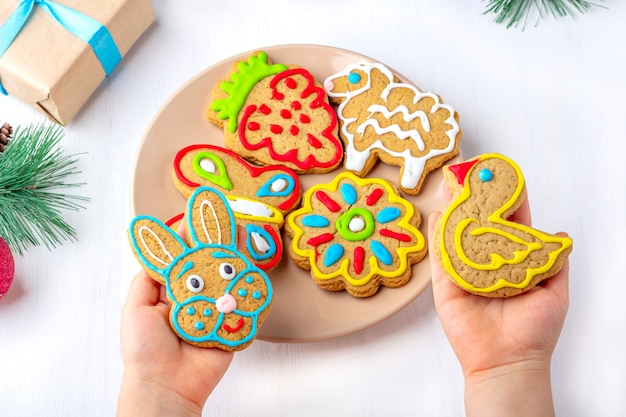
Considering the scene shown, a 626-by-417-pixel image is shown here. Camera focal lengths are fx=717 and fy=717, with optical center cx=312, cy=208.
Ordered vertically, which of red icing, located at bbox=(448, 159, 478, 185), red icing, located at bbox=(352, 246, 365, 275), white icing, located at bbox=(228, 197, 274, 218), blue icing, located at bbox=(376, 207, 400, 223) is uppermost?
red icing, located at bbox=(448, 159, 478, 185)

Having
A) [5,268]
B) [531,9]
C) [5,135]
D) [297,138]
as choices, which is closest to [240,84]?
[297,138]

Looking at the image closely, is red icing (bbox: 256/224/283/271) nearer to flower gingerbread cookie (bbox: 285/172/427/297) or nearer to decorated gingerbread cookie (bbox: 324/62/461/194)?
flower gingerbread cookie (bbox: 285/172/427/297)

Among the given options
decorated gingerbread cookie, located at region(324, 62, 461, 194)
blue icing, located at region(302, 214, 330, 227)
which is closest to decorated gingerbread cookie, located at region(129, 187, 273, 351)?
blue icing, located at region(302, 214, 330, 227)

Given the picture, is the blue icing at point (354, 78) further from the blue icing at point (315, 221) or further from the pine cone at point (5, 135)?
the pine cone at point (5, 135)

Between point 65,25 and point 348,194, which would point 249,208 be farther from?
point 65,25

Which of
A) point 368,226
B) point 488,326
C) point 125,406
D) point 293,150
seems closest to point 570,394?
point 488,326

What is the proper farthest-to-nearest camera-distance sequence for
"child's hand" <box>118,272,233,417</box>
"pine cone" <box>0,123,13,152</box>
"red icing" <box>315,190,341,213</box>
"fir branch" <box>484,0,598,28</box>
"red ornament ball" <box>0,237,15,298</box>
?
"fir branch" <box>484,0,598,28</box>, "pine cone" <box>0,123,13,152</box>, "red icing" <box>315,190,341,213</box>, "red ornament ball" <box>0,237,15,298</box>, "child's hand" <box>118,272,233,417</box>
